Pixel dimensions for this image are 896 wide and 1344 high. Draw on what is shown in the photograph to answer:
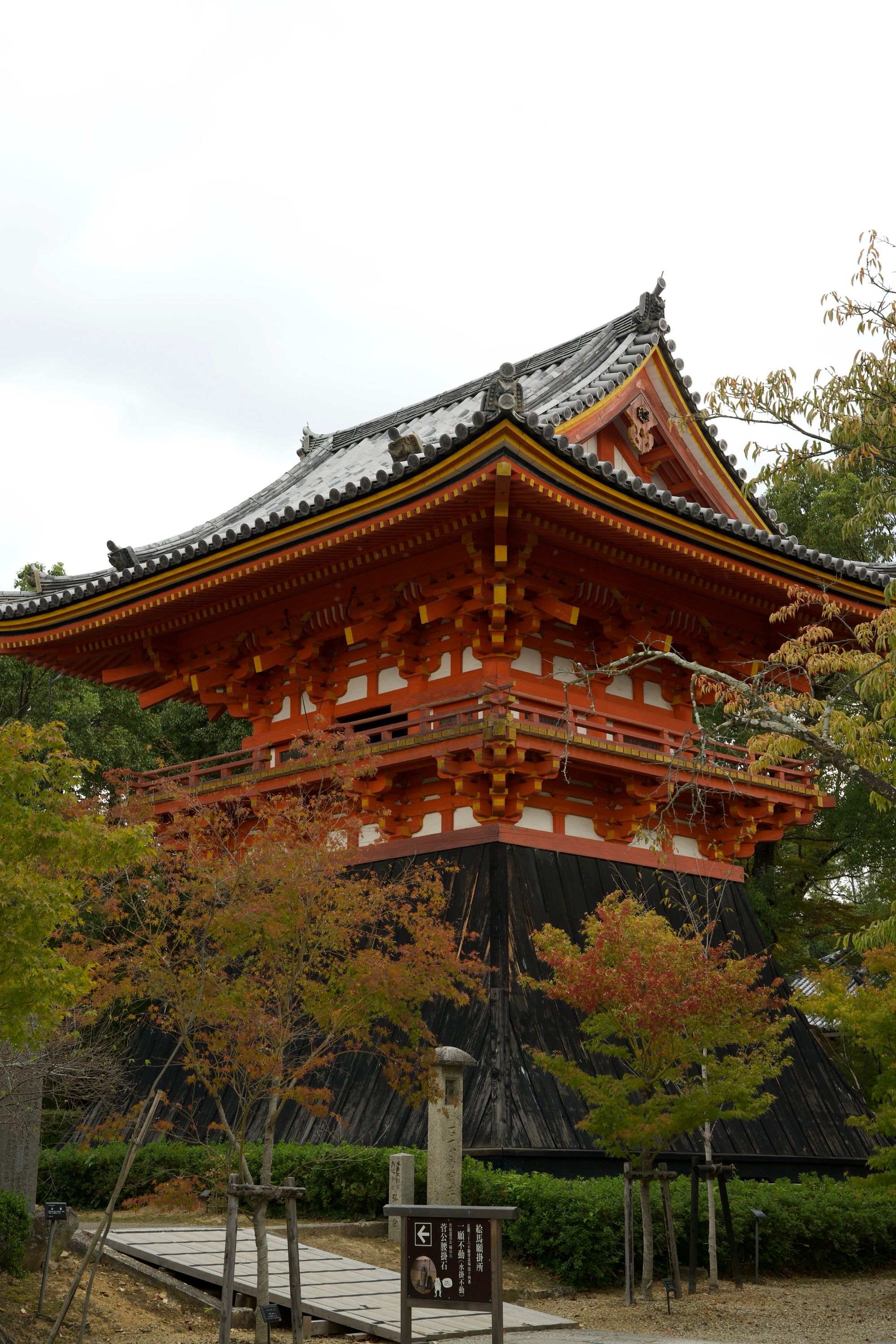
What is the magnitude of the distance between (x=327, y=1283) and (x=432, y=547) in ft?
32.0

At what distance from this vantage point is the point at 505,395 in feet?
51.8

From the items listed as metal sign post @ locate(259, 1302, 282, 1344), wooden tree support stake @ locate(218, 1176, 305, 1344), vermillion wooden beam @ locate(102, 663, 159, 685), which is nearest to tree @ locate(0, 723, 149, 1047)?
wooden tree support stake @ locate(218, 1176, 305, 1344)

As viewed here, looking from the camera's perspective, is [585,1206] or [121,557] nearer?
[585,1206]

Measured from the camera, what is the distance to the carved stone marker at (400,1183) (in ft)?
49.0

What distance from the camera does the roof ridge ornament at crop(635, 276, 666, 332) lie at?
22125 mm

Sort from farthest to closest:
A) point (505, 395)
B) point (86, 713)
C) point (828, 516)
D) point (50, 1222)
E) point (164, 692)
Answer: point (828, 516) < point (86, 713) < point (164, 692) < point (505, 395) < point (50, 1222)

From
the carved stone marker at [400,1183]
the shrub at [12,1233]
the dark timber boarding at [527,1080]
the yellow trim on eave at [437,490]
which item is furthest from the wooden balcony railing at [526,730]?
the shrub at [12,1233]

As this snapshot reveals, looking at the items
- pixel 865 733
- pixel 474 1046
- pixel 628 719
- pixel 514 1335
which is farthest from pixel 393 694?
pixel 514 1335

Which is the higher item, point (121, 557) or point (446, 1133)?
point (121, 557)

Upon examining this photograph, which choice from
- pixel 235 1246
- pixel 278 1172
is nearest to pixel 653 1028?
pixel 235 1246

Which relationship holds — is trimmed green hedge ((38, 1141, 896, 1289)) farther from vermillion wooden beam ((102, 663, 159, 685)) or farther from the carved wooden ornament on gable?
the carved wooden ornament on gable

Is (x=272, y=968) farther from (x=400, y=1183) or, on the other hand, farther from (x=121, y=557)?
(x=121, y=557)

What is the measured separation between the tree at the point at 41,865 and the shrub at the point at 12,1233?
5.39 feet

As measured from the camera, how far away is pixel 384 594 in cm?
1980
